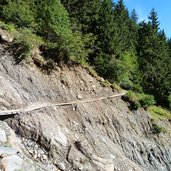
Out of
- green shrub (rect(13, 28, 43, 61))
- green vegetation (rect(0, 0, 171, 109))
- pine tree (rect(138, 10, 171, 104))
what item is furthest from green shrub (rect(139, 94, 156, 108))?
green shrub (rect(13, 28, 43, 61))

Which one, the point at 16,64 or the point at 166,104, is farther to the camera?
the point at 166,104

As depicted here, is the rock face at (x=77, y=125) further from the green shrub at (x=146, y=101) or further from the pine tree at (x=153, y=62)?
the pine tree at (x=153, y=62)

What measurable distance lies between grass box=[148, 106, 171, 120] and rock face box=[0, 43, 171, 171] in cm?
194

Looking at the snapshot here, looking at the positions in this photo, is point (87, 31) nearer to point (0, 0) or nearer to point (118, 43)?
point (118, 43)

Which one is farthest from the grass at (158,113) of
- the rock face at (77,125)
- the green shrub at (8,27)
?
the green shrub at (8,27)

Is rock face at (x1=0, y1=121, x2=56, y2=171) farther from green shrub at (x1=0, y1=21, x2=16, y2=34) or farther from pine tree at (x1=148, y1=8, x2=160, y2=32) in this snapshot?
pine tree at (x1=148, y1=8, x2=160, y2=32)

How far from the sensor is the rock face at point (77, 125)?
3020 centimetres

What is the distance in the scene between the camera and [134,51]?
61.1 m

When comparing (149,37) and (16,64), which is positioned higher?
(149,37)

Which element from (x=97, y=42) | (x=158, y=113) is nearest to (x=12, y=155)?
(x=97, y=42)

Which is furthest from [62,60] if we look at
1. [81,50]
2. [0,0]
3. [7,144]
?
[7,144]

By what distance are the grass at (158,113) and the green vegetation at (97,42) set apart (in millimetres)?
1234

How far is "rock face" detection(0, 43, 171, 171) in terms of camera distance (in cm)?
3020

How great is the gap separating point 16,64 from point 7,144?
36.6 ft
